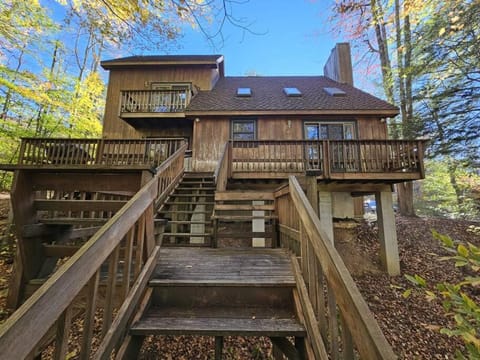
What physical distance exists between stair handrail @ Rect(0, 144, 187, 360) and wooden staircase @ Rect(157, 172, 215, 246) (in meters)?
2.12

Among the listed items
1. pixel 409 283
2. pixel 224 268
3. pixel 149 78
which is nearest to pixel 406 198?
pixel 409 283

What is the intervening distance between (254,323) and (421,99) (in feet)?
34.9

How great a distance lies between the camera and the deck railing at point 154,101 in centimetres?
849

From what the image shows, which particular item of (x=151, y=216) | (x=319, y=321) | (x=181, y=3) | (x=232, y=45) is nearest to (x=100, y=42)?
(x=181, y=3)

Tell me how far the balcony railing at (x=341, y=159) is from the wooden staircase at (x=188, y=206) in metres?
1.19

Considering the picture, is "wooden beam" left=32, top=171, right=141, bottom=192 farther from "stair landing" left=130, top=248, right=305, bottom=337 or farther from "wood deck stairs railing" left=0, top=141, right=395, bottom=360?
"stair landing" left=130, top=248, right=305, bottom=337

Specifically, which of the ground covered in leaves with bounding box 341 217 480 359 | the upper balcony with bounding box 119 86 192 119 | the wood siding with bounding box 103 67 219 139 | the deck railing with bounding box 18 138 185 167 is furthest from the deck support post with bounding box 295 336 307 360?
the wood siding with bounding box 103 67 219 139

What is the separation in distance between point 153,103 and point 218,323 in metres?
8.83

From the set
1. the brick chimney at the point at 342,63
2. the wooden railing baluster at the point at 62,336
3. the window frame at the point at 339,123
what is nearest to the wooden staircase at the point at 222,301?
the wooden railing baluster at the point at 62,336

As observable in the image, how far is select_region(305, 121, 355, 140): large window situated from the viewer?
8.09 meters

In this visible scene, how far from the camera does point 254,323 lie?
1784mm

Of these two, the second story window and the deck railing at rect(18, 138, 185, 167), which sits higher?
the second story window

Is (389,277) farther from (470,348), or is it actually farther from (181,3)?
(181,3)

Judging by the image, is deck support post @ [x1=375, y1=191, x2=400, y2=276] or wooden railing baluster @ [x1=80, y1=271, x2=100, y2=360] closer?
wooden railing baluster @ [x1=80, y1=271, x2=100, y2=360]
